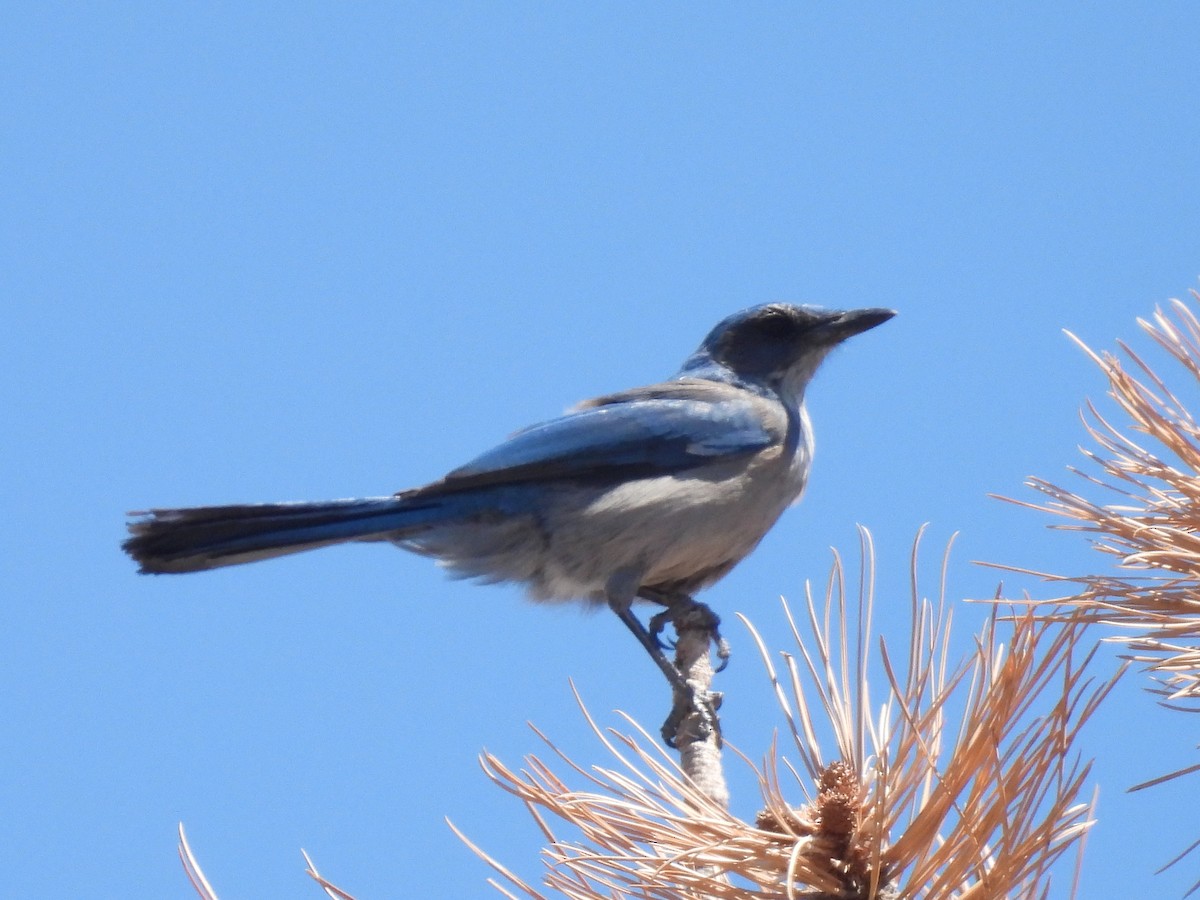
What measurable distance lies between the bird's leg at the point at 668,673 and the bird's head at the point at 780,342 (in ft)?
4.63

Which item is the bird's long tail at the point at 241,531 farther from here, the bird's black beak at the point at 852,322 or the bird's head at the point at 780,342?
the bird's black beak at the point at 852,322

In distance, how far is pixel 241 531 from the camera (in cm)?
545

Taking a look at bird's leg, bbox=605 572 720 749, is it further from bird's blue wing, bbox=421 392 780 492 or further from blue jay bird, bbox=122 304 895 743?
bird's blue wing, bbox=421 392 780 492

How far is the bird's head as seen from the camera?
6871mm

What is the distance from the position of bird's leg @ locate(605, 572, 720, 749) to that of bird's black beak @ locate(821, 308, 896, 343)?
162 cm

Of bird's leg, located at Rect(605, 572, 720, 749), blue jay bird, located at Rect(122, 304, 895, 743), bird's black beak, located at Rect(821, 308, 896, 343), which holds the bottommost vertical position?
bird's leg, located at Rect(605, 572, 720, 749)

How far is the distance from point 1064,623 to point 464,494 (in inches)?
148

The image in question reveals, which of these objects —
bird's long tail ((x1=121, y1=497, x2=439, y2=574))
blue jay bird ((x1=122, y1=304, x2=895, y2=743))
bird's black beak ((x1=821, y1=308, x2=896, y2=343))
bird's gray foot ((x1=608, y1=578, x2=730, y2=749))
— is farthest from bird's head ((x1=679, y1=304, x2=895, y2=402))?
bird's long tail ((x1=121, y1=497, x2=439, y2=574))

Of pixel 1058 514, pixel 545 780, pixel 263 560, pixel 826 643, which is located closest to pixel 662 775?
pixel 545 780

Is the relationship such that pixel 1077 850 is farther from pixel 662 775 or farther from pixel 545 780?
pixel 545 780

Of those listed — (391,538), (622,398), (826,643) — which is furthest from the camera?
(622,398)

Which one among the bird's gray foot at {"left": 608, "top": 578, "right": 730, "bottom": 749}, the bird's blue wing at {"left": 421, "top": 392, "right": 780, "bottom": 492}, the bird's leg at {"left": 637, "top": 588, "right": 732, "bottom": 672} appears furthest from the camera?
the bird's blue wing at {"left": 421, "top": 392, "right": 780, "bottom": 492}

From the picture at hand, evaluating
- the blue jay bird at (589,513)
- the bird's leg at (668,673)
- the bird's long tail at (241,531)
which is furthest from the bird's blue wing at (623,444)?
the bird's leg at (668,673)

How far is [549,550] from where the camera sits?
5.94 meters
